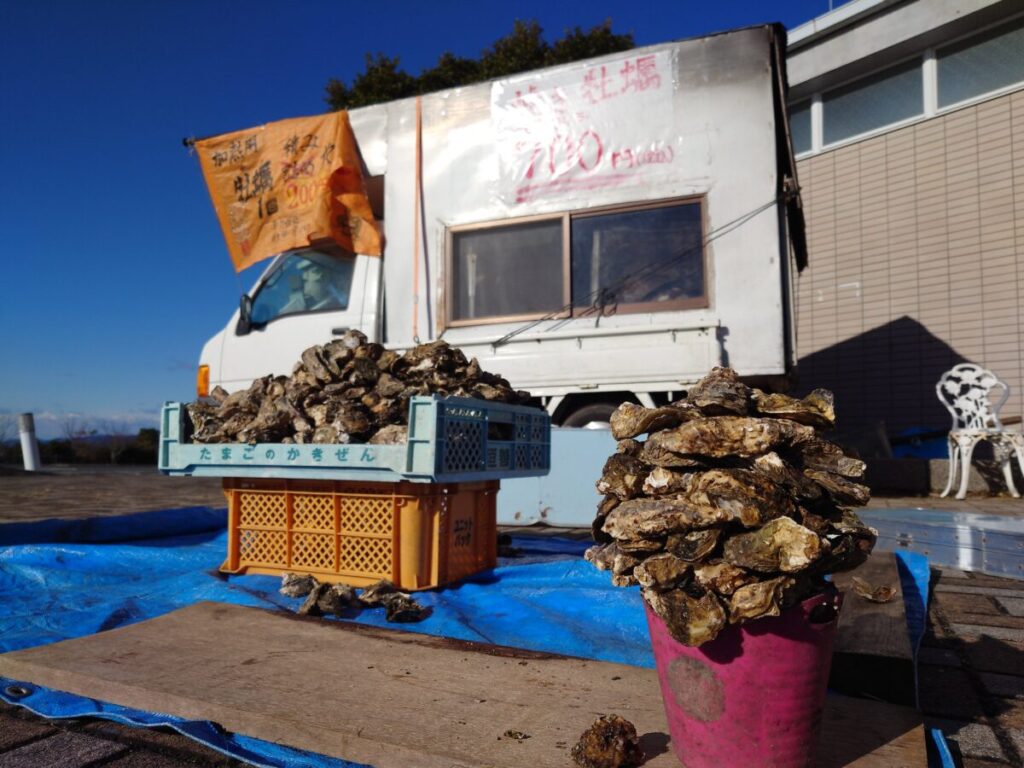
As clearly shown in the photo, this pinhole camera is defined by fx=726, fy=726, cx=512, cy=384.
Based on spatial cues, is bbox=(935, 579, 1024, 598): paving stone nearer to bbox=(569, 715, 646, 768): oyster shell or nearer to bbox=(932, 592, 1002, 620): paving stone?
bbox=(932, 592, 1002, 620): paving stone

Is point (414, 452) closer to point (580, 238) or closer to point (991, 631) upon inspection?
point (991, 631)

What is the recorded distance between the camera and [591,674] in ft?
7.66

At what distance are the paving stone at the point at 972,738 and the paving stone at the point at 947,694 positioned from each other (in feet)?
0.20

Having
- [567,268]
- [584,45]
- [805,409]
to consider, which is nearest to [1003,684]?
[805,409]

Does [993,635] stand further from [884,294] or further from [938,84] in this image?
[938,84]


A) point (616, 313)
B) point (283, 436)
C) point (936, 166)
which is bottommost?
point (283, 436)

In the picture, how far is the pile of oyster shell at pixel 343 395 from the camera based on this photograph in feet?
11.7

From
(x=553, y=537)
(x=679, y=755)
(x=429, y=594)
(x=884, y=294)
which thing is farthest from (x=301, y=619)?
(x=884, y=294)

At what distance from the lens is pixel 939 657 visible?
9.28 feet

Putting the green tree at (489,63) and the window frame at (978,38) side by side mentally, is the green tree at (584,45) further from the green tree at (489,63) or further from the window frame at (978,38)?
the window frame at (978,38)

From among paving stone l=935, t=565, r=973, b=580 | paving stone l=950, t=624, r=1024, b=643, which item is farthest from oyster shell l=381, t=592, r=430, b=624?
paving stone l=935, t=565, r=973, b=580

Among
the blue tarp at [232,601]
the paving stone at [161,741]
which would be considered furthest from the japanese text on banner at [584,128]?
the paving stone at [161,741]

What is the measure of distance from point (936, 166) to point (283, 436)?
1002cm

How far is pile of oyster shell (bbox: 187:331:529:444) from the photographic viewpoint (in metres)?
3.57
